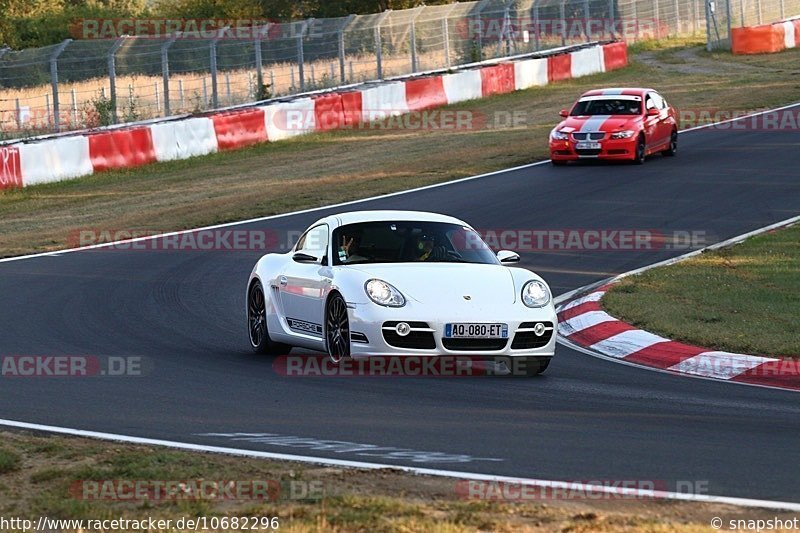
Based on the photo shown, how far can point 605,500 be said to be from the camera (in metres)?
6.80

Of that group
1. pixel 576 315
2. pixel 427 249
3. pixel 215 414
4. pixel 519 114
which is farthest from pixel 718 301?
pixel 519 114

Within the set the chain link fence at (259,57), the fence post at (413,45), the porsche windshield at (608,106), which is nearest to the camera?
the porsche windshield at (608,106)

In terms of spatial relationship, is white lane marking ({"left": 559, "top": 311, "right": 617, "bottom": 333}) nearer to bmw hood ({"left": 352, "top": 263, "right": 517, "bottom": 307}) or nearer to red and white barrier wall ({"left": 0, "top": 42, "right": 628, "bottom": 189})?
bmw hood ({"left": 352, "top": 263, "right": 517, "bottom": 307})

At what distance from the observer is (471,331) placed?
10.7 metres

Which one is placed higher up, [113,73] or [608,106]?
[113,73]

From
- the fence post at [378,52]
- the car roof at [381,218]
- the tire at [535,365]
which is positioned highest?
the fence post at [378,52]

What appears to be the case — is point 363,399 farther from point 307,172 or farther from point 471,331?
point 307,172

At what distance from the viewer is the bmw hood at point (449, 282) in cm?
1091

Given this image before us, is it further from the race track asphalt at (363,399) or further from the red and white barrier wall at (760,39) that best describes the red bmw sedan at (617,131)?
the red and white barrier wall at (760,39)

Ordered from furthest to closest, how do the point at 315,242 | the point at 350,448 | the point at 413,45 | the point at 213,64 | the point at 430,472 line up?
the point at 413,45 → the point at 213,64 → the point at 315,242 → the point at 350,448 → the point at 430,472

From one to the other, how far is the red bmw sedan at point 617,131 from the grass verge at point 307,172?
119cm

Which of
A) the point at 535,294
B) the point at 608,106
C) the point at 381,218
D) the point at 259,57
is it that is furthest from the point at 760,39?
the point at 535,294

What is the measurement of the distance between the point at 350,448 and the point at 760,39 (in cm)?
4486

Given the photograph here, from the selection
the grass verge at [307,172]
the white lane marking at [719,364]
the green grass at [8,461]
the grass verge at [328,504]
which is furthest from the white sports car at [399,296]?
the grass verge at [307,172]
